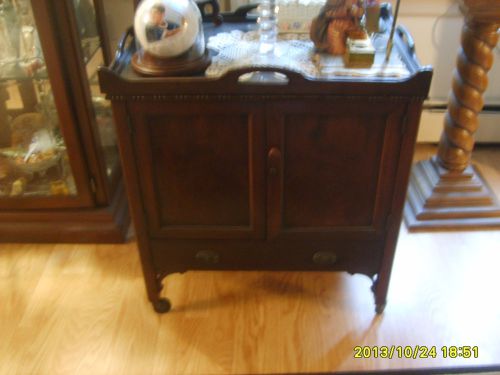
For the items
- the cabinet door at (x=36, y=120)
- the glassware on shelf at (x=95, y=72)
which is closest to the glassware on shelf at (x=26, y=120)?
the cabinet door at (x=36, y=120)

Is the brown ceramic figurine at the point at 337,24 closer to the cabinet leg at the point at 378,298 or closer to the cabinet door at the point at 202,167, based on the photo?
the cabinet door at the point at 202,167

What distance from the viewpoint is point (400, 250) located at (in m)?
1.82

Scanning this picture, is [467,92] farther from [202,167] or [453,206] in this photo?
[202,167]

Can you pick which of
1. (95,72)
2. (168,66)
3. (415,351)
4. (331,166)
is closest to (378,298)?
(415,351)

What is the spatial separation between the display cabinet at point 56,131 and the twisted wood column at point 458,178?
3.67ft

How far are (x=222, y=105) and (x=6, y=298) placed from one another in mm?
1018

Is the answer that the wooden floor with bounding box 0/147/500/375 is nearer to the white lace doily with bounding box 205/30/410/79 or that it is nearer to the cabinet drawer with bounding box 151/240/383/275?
the cabinet drawer with bounding box 151/240/383/275

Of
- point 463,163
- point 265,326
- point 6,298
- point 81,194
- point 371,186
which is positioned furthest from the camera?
point 463,163

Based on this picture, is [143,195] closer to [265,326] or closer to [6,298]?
[265,326]

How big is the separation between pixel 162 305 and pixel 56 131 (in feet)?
2.26

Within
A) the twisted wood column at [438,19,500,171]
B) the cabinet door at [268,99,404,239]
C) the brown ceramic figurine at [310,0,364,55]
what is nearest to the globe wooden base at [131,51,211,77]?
the cabinet door at [268,99,404,239]

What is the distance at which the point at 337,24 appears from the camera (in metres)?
1.29

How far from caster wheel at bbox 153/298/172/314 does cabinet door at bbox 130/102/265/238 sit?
0.27 metres

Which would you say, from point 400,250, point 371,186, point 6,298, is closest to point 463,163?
point 400,250
